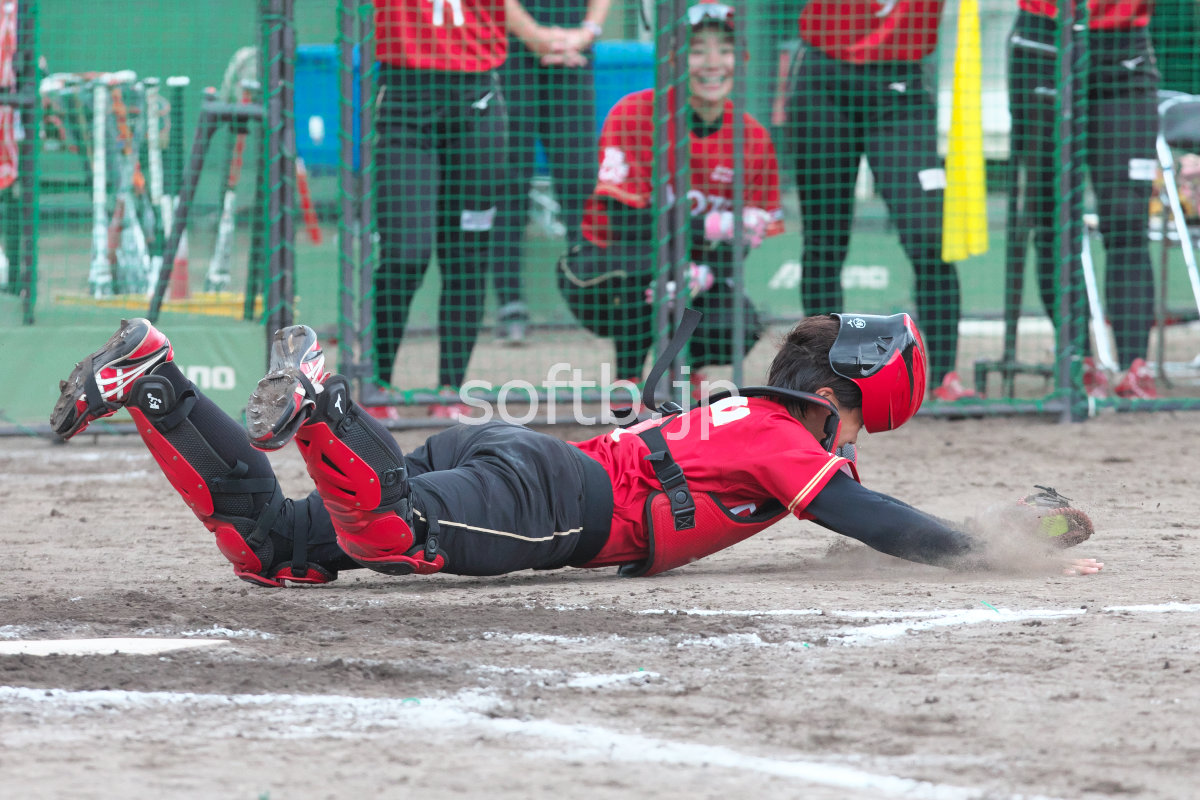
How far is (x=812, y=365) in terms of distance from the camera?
3.94m

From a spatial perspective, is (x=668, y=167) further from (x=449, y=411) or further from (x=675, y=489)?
(x=675, y=489)

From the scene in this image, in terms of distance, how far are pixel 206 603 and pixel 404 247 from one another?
3452mm

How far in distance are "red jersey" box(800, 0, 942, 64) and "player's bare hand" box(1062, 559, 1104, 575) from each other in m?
3.66

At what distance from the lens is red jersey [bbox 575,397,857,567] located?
3656 millimetres

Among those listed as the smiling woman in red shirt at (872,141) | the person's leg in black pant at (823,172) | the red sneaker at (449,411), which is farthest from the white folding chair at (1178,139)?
the red sneaker at (449,411)

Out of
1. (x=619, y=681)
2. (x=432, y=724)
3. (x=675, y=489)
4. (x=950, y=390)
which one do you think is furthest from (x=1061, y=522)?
(x=950, y=390)

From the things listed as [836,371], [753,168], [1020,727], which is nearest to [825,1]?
[753,168]

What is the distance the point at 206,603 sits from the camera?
11.8ft

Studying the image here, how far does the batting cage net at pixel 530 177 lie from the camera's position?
6.86 m

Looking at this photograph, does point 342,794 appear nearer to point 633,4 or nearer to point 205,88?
point 205,88

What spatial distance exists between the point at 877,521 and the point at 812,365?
538 mm

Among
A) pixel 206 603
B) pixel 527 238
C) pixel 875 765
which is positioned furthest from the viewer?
pixel 527 238

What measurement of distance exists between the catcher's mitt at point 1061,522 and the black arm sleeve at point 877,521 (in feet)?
1.06

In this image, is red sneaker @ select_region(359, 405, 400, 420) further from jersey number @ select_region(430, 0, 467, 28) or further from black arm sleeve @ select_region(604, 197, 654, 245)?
jersey number @ select_region(430, 0, 467, 28)
